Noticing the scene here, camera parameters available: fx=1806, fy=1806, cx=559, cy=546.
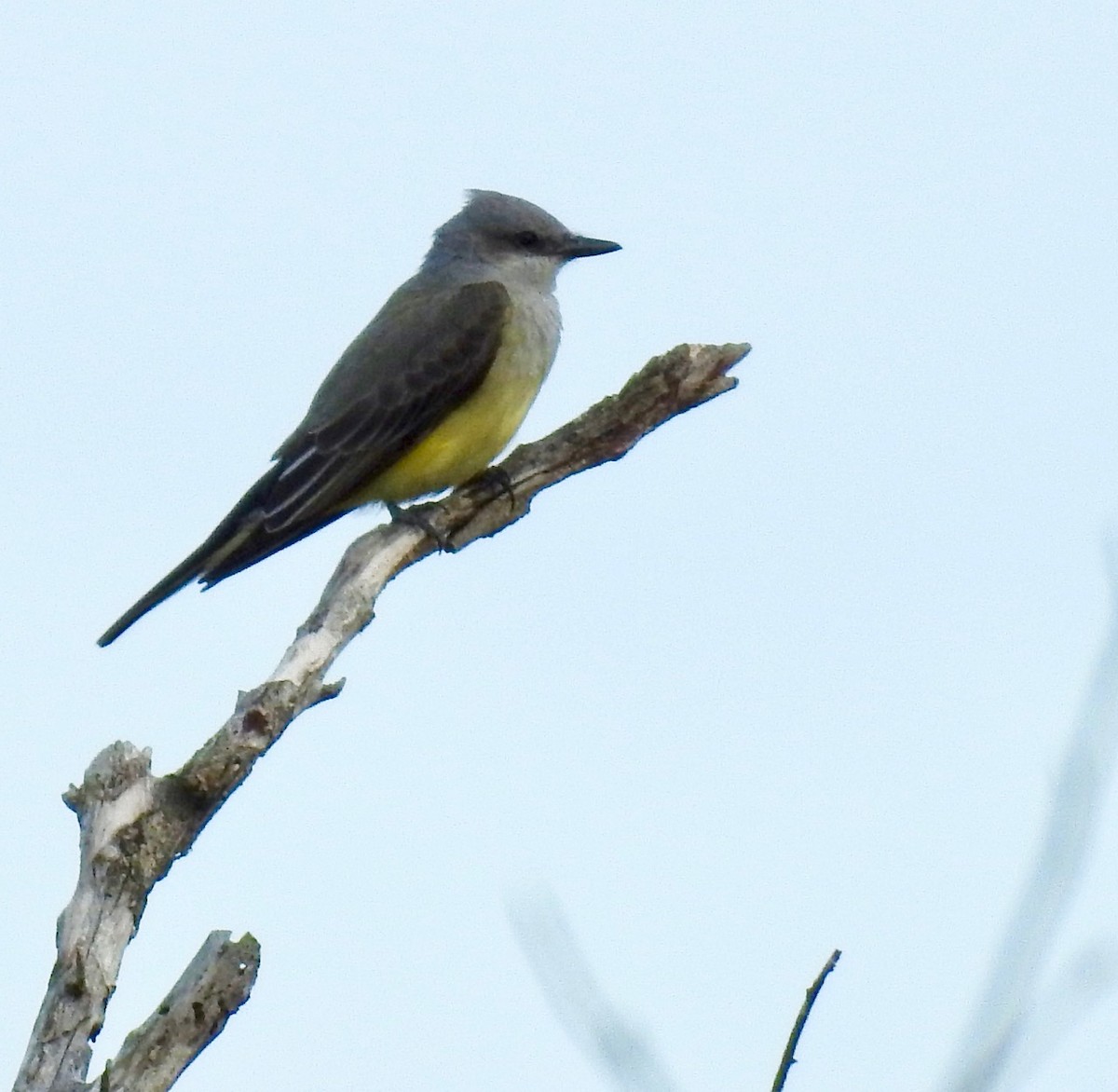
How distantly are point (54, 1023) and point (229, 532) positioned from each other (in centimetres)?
374

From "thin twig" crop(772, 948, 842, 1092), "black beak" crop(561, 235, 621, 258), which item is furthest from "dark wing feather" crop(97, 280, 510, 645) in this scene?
"thin twig" crop(772, 948, 842, 1092)

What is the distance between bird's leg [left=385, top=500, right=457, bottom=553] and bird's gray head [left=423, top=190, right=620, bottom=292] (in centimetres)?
211

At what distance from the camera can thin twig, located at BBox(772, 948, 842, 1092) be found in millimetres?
2697

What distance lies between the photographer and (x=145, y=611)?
24.2 feet

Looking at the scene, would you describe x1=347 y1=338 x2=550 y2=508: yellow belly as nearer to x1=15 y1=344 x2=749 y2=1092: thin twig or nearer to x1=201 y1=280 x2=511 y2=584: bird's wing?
x1=201 y1=280 x2=511 y2=584: bird's wing

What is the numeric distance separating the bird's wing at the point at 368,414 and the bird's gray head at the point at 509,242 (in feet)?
1.99

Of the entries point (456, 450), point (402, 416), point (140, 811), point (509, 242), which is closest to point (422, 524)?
point (456, 450)

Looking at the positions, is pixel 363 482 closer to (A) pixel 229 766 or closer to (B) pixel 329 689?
(B) pixel 329 689

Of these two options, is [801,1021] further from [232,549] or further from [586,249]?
[586,249]

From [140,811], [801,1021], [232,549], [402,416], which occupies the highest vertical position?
[402,416]

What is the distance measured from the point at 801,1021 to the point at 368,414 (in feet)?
18.5

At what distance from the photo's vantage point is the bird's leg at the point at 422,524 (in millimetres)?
7008

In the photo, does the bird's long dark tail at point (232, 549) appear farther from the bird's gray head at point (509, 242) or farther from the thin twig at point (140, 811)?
the bird's gray head at point (509, 242)

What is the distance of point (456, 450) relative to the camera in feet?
26.0
